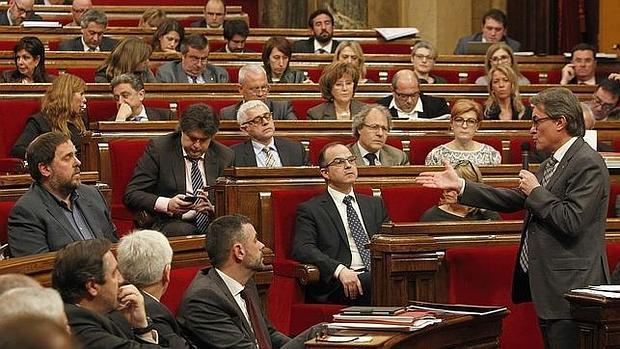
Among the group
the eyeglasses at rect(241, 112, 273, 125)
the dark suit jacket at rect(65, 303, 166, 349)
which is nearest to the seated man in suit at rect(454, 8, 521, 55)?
the eyeglasses at rect(241, 112, 273, 125)

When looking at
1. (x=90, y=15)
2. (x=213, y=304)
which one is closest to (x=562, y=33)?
(x=90, y=15)

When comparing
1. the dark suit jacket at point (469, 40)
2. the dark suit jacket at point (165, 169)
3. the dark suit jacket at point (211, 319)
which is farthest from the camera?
the dark suit jacket at point (469, 40)

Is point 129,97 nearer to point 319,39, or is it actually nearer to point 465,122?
point 465,122

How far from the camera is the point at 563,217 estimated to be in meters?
4.32

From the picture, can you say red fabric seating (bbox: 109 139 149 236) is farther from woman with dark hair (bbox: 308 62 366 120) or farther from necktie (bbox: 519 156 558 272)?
necktie (bbox: 519 156 558 272)

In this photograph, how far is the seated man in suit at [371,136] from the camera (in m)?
6.18

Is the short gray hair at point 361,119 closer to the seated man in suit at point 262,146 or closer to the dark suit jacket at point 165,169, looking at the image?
the seated man in suit at point 262,146

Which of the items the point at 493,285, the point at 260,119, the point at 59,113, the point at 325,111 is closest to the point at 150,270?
the point at 493,285

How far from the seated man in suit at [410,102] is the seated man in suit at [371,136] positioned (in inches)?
48.2

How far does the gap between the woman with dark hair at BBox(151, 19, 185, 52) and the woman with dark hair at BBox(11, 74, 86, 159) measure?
219cm

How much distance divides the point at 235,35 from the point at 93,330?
6.39m

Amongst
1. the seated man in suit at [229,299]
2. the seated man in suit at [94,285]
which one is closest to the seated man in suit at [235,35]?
the seated man in suit at [229,299]

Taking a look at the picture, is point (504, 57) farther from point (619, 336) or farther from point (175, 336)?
point (175, 336)

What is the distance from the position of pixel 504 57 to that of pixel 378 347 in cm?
509
